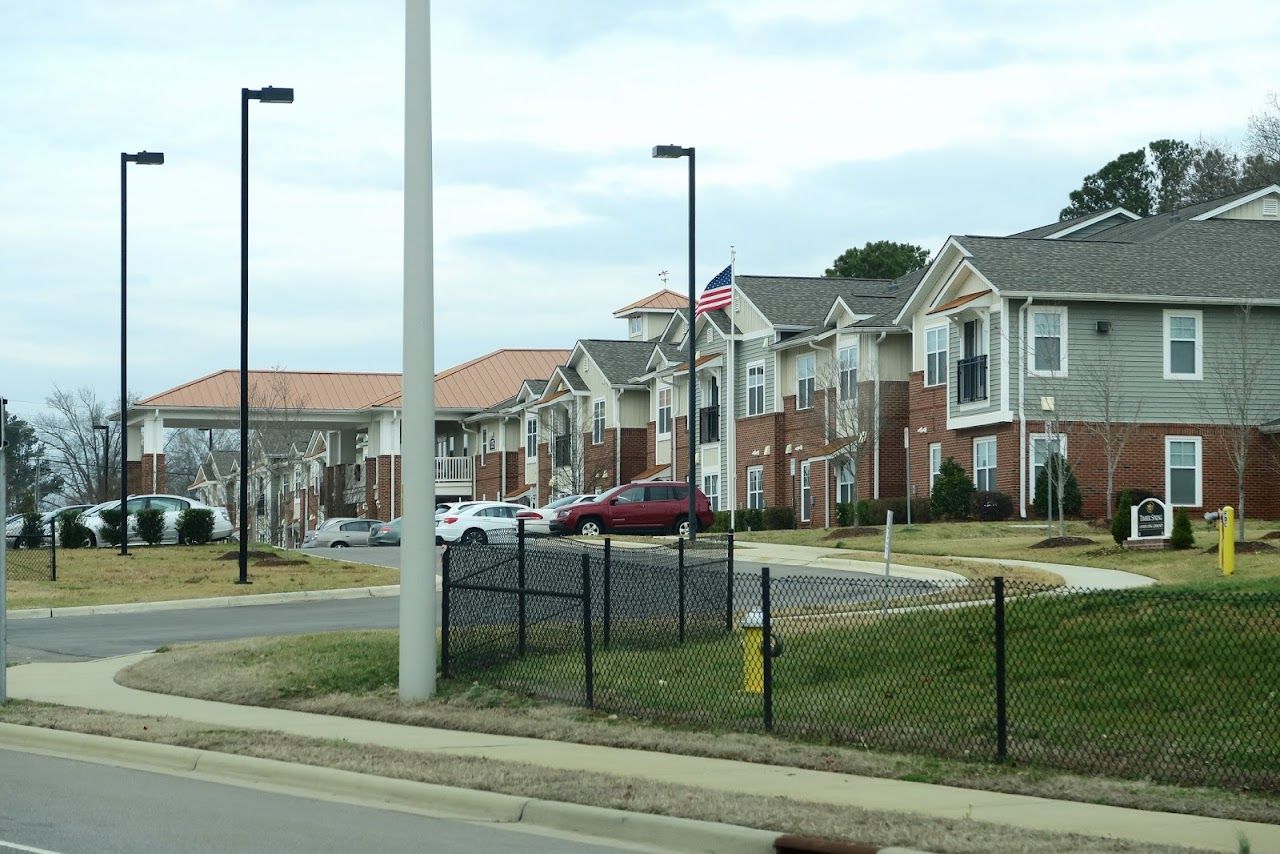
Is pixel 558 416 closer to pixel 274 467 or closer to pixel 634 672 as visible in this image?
pixel 274 467

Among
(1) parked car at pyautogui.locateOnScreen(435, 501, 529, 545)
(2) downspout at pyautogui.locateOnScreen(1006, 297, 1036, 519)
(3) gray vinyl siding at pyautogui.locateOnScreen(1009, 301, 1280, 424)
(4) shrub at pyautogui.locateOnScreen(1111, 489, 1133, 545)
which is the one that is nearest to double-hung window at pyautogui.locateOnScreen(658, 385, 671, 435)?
(1) parked car at pyautogui.locateOnScreen(435, 501, 529, 545)

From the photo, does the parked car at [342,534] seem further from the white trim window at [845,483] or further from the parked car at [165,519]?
the white trim window at [845,483]

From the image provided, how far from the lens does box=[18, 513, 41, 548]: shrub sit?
40125mm

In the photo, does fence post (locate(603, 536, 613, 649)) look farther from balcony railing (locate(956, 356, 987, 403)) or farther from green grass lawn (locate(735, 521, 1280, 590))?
balcony railing (locate(956, 356, 987, 403))

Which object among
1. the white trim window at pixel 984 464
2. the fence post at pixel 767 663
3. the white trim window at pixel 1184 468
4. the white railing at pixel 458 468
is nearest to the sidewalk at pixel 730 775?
the fence post at pixel 767 663

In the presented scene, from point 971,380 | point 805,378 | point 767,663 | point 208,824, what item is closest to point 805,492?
point 805,378

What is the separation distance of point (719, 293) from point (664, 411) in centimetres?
2117

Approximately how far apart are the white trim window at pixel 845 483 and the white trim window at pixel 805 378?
11.4 feet

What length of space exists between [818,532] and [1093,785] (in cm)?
3197

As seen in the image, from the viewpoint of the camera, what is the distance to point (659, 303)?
80.4 metres

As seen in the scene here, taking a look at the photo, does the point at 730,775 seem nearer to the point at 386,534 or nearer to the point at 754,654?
the point at 754,654

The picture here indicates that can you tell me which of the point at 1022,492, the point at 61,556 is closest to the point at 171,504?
the point at 61,556

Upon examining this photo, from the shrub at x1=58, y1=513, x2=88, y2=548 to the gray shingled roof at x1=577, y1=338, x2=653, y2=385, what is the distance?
101 ft

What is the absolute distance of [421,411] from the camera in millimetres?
15594
